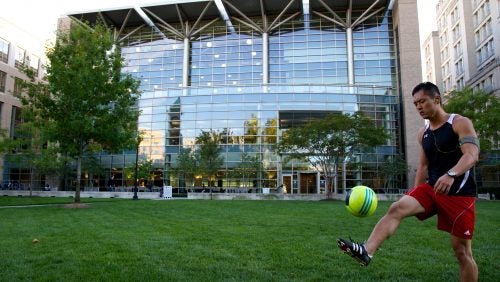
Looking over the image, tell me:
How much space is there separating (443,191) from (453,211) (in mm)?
399

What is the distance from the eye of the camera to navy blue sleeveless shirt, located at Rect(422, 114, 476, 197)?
393 centimetres

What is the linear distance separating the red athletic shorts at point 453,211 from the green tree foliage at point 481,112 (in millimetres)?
33037

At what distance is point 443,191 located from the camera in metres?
3.68

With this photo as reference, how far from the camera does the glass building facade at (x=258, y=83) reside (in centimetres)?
4725

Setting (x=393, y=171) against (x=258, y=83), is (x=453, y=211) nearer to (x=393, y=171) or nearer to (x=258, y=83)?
(x=393, y=171)

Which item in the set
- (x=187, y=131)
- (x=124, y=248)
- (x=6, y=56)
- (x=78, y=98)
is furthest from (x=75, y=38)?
(x=6, y=56)

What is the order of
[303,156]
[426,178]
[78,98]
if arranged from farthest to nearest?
1. [303,156]
2. [78,98]
3. [426,178]

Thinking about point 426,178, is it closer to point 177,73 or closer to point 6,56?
point 177,73

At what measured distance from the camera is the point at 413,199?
4121 millimetres

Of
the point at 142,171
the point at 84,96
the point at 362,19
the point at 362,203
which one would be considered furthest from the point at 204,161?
the point at 362,203

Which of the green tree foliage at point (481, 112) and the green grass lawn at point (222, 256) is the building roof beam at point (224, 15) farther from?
the green grass lawn at point (222, 256)

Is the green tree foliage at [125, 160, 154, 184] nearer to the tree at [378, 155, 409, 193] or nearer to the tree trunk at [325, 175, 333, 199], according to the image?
the tree trunk at [325, 175, 333, 199]

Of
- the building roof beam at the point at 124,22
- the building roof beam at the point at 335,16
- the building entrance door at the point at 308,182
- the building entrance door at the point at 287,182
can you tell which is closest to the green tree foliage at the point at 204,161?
the building entrance door at the point at 287,182

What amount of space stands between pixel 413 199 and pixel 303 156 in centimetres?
3037
